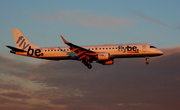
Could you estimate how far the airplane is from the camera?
61656mm

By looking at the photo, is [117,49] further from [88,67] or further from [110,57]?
[88,67]

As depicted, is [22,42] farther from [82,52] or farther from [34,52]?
[82,52]

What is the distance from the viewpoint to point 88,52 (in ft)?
203

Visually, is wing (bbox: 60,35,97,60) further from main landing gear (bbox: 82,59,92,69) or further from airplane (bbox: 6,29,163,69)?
main landing gear (bbox: 82,59,92,69)

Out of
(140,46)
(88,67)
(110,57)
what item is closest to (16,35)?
(88,67)

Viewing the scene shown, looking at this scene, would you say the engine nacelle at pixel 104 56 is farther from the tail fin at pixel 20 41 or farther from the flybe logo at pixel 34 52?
the tail fin at pixel 20 41

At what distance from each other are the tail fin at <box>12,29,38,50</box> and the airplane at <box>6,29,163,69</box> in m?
2.65

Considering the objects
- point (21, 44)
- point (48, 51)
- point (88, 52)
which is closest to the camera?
point (88, 52)

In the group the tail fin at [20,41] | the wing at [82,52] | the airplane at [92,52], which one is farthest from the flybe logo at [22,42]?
the wing at [82,52]

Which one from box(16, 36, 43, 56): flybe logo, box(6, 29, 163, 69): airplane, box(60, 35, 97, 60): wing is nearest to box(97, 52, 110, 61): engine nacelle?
box(6, 29, 163, 69): airplane

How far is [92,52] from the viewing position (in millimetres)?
62062

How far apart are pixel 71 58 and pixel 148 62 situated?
1553cm

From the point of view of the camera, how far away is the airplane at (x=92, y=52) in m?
61.7

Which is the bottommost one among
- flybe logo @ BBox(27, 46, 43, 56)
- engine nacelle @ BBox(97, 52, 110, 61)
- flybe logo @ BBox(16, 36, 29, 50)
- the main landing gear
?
the main landing gear
